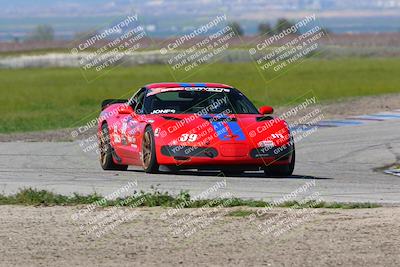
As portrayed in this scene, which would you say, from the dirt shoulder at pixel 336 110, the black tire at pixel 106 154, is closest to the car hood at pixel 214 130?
the black tire at pixel 106 154

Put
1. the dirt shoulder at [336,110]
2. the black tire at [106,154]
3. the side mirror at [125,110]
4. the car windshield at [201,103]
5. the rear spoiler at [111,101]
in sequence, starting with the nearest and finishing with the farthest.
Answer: the car windshield at [201,103]
the side mirror at [125,110]
the black tire at [106,154]
the rear spoiler at [111,101]
the dirt shoulder at [336,110]

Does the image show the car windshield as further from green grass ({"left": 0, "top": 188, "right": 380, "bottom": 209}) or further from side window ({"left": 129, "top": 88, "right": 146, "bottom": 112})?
green grass ({"left": 0, "top": 188, "right": 380, "bottom": 209})

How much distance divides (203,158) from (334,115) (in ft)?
44.4

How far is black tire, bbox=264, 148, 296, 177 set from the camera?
1748 centimetres

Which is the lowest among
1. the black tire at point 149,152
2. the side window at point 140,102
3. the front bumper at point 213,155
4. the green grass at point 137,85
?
the green grass at point 137,85

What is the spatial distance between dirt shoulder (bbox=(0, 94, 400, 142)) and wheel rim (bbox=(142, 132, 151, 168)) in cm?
797

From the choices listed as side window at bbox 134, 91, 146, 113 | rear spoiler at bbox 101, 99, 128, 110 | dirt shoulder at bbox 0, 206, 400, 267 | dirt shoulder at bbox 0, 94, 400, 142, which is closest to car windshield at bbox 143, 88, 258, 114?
side window at bbox 134, 91, 146, 113

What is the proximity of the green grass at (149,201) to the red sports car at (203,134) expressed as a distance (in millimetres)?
3112

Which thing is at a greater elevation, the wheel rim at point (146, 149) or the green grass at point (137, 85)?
the wheel rim at point (146, 149)

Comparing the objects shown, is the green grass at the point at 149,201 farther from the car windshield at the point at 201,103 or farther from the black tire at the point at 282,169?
the car windshield at the point at 201,103

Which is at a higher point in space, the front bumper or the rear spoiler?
the rear spoiler

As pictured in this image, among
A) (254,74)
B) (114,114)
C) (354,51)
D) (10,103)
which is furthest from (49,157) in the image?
(354,51)

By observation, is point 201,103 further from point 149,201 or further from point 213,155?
point 149,201

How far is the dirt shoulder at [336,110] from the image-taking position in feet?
85.7
